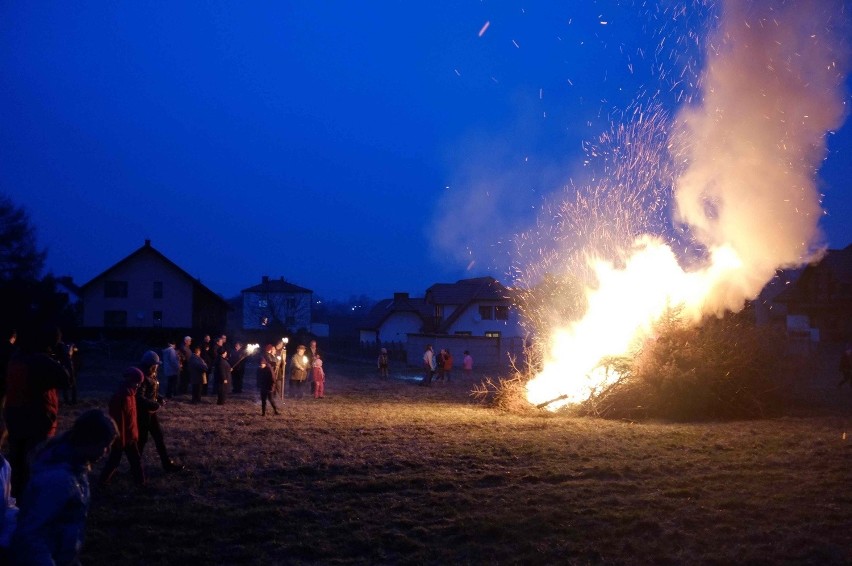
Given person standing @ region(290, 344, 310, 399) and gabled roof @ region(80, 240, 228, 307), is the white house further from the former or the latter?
person standing @ region(290, 344, 310, 399)

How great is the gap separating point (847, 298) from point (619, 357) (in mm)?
34323

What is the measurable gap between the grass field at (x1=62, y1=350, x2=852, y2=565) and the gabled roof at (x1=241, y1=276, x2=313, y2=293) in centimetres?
5874

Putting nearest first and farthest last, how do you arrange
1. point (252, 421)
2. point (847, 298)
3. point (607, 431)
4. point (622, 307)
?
point (607, 431)
point (252, 421)
point (622, 307)
point (847, 298)

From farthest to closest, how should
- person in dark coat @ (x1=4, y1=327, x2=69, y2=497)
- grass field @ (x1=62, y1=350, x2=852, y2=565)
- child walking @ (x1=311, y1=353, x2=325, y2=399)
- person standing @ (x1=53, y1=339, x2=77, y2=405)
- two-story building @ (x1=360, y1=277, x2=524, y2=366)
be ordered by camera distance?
two-story building @ (x1=360, y1=277, x2=524, y2=366)
child walking @ (x1=311, y1=353, x2=325, y2=399)
person standing @ (x1=53, y1=339, x2=77, y2=405)
person in dark coat @ (x1=4, y1=327, x2=69, y2=497)
grass field @ (x1=62, y1=350, x2=852, y2=565)

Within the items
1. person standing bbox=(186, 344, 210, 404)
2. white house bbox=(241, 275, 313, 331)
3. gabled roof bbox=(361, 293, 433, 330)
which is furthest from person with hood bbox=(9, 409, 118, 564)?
white house bbox=(241, 275, 313, 331)

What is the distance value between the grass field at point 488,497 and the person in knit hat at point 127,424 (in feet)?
0.82

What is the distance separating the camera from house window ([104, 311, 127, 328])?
49.6m

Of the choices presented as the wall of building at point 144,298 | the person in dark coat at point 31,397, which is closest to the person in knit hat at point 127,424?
the person in dark coat at point 31,397

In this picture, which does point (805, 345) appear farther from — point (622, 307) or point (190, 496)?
point (190, 496)

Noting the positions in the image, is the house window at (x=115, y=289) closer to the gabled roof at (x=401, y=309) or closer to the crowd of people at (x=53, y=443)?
the gabled roof at (x=401, y=309)

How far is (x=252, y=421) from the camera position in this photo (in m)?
15.1

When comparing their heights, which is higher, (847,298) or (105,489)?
(847,298)

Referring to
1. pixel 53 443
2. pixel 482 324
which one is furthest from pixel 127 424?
pixel 482 324

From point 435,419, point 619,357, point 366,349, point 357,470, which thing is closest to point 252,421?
point 435,419
